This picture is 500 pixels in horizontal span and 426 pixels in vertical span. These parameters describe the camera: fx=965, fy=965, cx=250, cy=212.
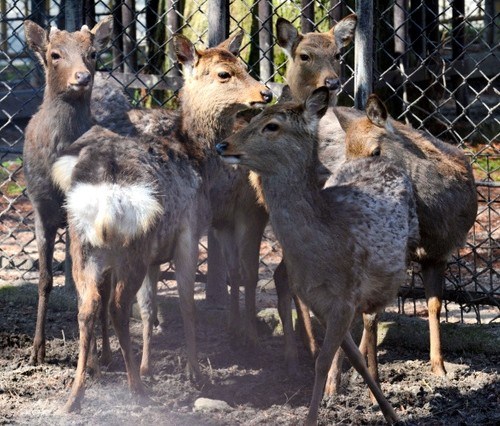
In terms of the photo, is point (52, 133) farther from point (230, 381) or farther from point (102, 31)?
point (230, 381)

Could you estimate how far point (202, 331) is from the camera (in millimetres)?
6785

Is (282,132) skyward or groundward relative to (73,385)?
skyward

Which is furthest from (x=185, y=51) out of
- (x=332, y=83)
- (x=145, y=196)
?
(x=145, y=196)

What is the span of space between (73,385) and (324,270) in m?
1.52

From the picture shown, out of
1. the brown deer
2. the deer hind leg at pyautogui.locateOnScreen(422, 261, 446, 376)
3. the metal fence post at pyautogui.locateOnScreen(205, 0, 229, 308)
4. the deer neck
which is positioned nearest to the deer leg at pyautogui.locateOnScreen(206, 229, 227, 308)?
the metal fence post at pyautogui.locateOnScreen(205, 0, 229, 308)

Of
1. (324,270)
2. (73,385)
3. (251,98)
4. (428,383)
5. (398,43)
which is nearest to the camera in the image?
(324,270)

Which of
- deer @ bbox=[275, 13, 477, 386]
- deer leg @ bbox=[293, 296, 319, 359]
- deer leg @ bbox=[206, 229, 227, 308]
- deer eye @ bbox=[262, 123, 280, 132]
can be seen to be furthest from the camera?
deer leg @ bbox=[206, 229, 227, 308]

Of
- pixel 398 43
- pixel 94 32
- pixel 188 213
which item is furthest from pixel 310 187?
pixel 398 43

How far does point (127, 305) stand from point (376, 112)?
75.4 inches

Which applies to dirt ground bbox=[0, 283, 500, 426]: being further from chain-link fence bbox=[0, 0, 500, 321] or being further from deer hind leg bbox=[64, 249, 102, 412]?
chain-link fence bbox=[0, 0, 500, 321]

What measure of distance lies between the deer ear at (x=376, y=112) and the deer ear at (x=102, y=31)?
191 cm

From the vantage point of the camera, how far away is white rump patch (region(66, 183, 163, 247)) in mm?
5082

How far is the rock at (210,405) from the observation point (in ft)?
17.2

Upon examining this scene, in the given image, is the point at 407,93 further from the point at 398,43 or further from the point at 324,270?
the point at 324,270
